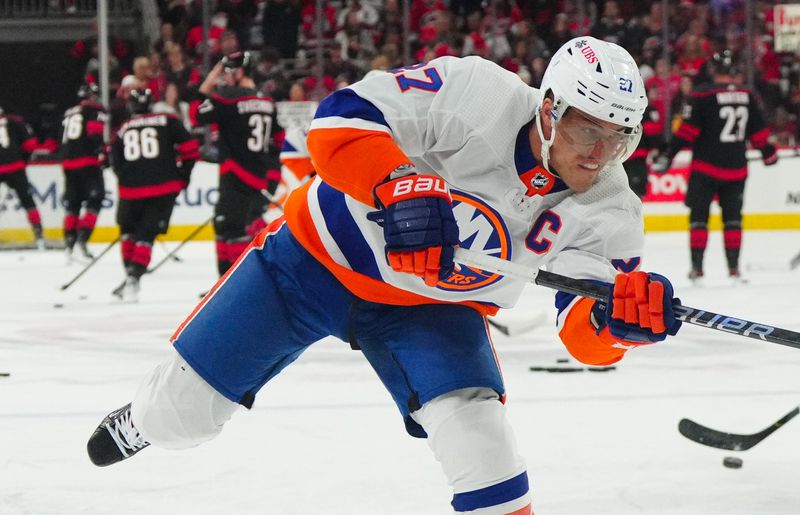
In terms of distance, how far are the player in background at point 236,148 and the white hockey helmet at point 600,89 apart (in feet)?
15.5

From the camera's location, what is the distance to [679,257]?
815 cm

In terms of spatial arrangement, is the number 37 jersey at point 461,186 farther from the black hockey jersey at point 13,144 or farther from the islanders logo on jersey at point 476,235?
the black hockey jersey at point 13,144

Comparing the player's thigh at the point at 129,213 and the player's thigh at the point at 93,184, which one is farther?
the player's thigh at the point at 93,184

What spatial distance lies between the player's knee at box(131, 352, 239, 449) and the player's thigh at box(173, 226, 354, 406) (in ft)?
0.09

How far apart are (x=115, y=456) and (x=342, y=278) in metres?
0.67

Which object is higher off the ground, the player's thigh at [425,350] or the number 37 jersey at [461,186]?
the number 37 jersey at [461,186]

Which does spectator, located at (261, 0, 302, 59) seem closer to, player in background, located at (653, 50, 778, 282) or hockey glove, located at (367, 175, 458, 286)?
player in background, located at (653, 50, 778, 282)

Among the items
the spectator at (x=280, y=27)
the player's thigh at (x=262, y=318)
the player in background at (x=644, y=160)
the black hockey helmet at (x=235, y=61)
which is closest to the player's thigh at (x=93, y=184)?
the black hockey helmet at (x=235, y=61)

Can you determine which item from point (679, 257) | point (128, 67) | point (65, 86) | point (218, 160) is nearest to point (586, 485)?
point (218, 160)

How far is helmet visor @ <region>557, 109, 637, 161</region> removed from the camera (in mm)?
1910

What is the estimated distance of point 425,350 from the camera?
1979 millimetres

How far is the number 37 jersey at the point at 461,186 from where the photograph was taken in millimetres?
1964

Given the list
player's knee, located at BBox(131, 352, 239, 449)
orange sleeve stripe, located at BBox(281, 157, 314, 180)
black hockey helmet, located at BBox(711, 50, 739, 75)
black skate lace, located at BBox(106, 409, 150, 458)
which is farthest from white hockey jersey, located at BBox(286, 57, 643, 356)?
black hockey helmet, located at BBox(711, 50, 739, 75)

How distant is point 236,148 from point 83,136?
240 cm
